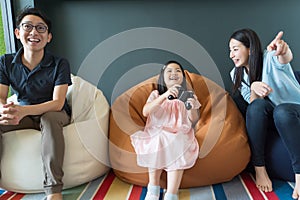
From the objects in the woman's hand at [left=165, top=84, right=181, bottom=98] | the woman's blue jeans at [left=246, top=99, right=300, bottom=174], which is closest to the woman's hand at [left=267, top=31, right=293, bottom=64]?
the woman's blue jeans at [left=246, top=99, right=300, bottom=174]

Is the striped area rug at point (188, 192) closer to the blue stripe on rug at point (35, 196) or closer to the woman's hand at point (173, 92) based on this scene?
the blue stripe on rug at point (35, 196)

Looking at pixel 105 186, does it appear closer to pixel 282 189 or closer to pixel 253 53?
pixel 282 189

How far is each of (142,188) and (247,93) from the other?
2.47ft

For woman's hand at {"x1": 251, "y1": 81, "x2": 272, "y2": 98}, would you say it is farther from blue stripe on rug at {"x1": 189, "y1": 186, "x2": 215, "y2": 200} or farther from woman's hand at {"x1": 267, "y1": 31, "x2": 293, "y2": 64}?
blue stripe on rug at {"x1": 189, "y1": 186, "x2": 215, "y2": 200}

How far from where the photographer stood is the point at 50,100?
179 centimetres

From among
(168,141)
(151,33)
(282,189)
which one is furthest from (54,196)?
(151,33)

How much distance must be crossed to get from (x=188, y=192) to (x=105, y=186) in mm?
426

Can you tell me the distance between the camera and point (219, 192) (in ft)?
5.54

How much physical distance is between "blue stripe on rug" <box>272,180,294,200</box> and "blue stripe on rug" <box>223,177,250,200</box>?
151 millimetres

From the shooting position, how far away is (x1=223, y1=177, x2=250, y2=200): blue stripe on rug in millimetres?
1632

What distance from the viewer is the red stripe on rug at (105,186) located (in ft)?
5.53

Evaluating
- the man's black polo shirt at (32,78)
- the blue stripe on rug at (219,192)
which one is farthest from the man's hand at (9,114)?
the blue stripe on rug at (219,192)

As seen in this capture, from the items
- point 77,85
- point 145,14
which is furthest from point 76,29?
point 77,85

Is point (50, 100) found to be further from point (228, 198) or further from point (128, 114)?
point (228, 198)
